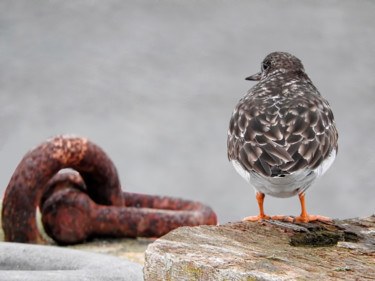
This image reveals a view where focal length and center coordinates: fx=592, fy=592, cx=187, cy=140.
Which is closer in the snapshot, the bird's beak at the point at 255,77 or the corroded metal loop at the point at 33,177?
the bird's beak at the point at 255,77

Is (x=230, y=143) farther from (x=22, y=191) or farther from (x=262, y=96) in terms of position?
(x=22, y=191)

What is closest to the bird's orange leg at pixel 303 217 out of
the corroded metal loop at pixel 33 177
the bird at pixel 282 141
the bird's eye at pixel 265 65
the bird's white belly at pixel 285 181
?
the bird at pixel 282 141

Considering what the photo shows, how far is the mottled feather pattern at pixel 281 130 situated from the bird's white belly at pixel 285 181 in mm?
35

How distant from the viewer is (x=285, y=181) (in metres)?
3.46

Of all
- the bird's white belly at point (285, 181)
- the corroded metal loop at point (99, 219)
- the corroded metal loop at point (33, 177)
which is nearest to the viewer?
the bird's white belly at point (285, 181)

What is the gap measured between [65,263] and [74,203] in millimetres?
1661

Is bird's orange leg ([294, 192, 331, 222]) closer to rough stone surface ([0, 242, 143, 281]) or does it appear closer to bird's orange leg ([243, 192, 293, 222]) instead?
bird's orange leg ([243, 192, 293, 222])

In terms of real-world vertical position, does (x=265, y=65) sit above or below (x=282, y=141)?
above

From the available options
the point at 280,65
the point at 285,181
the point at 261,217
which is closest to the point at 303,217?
the point at 261,217

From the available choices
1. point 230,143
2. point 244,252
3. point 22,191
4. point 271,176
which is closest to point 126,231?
point 22,191

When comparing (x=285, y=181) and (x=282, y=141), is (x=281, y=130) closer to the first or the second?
(x=282, y=141)

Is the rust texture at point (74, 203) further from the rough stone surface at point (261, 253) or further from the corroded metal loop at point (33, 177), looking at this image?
the rough stone surface at point (261, 253)

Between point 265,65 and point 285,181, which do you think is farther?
point 265,65

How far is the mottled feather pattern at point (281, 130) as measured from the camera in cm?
349
